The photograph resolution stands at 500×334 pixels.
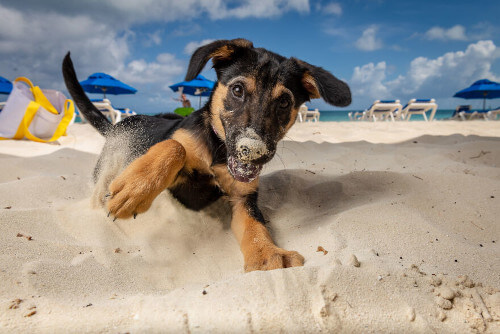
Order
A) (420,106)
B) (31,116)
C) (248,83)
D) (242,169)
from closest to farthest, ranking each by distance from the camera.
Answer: (242,169), (248,83), (31,116), (420,106)

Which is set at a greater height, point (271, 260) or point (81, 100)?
point (81, 100)

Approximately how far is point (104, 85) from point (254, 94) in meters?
17.8

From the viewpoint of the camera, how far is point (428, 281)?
1.50m

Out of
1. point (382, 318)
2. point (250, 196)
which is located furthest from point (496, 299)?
point (250, 196)

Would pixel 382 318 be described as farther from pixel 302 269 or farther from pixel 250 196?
pixel 250 196

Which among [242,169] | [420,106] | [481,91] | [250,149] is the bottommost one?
[242,169]

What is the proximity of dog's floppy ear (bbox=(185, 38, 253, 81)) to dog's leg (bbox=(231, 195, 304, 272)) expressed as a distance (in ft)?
3.85

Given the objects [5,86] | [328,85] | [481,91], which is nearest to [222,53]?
[328,85]

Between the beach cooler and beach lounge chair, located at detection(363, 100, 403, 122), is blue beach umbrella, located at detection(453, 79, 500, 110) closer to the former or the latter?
→ beach lounge chair, located at detection(363, 100, 403, 122)

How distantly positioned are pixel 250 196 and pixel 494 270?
178cm

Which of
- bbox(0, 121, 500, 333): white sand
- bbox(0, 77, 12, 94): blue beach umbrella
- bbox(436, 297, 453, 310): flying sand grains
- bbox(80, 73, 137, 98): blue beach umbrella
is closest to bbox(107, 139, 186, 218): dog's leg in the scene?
bbox(0, 121, 500, 333): white sand

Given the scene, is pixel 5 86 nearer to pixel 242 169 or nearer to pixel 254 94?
pixel 254 94

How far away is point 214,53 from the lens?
2539 mm

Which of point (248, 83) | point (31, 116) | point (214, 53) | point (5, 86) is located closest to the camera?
point (248, 83)
